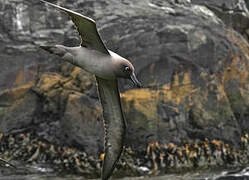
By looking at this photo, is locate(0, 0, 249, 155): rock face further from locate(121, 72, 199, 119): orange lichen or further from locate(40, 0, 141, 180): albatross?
locate(40, 0, 141, 180): albatross

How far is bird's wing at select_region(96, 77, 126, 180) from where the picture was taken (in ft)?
19.5

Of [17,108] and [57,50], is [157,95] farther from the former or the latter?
[57,50]

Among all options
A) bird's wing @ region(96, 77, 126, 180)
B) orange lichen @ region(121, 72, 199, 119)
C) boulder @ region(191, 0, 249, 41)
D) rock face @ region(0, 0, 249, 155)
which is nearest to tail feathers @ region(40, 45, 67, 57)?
bird's wing @ region(96, 77, 126, 180)

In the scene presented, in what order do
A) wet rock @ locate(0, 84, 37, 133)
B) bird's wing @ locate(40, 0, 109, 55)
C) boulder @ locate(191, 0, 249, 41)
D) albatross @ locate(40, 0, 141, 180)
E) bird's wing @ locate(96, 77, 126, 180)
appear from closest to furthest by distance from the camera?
bird's wing @ locate(40, 0, 109, 55) → albatross @ locate(40, 0, 141, 180) → bird's wing @ locate(96, 77, 126, 180) → wet rock @ locate(0, 84, 37, 133) → boulder @ locate(191, 0, 249, 41)

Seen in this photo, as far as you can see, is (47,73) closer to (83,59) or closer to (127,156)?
(127,156)

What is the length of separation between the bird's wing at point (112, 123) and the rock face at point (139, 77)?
1.73 metres

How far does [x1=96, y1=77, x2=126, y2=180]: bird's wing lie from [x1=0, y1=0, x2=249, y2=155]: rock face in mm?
1730

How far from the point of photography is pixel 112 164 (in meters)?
5.93

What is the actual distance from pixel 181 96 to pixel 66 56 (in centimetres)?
359

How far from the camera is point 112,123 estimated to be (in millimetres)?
5980

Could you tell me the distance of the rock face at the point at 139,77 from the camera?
8.04 metres

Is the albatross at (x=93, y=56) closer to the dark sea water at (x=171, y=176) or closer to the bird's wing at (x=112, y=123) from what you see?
the bird's wing at (x=112, y=123)

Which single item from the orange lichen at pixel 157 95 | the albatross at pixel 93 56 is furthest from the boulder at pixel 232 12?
the albatross at pixel 93 56

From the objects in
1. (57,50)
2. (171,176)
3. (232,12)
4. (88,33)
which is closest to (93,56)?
(88,33)
